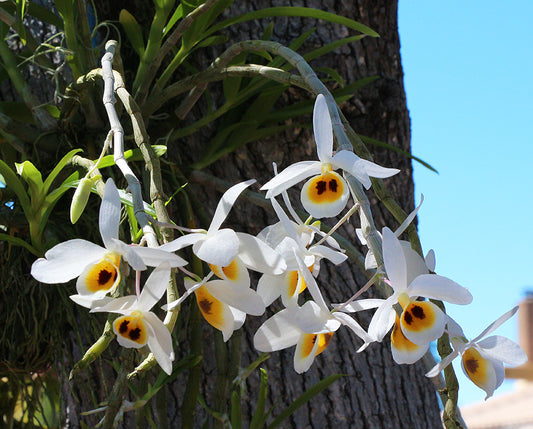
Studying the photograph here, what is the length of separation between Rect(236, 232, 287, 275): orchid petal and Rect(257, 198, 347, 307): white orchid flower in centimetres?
2

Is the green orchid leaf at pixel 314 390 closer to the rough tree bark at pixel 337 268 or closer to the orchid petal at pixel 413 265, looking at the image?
the rough tree bark at pixel 337 268

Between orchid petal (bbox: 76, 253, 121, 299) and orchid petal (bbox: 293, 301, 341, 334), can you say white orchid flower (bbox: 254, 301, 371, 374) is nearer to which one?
orchid petal (bbox: 293, 301, 341, 334)

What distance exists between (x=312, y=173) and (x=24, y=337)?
79 cm

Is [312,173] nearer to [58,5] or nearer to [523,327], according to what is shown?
[58,5]

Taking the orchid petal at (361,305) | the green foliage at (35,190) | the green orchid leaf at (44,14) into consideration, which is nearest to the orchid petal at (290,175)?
the orchid petal at (361,305)

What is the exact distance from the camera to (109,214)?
45 cm

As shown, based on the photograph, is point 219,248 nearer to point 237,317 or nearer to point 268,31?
point 237,317

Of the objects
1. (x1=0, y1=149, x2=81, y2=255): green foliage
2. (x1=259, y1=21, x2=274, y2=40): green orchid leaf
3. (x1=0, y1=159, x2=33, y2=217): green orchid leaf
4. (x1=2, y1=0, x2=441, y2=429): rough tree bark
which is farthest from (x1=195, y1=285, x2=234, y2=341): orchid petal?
(x1=259, y1=21, x2=274, y2=40): green orchid leaf

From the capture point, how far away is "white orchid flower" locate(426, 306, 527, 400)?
1.48ft

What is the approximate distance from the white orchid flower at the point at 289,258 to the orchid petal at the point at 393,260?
0.08 meters

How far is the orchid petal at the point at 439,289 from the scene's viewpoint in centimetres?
42

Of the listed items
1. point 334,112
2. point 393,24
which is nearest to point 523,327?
point 393,24

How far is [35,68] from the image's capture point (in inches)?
48.0

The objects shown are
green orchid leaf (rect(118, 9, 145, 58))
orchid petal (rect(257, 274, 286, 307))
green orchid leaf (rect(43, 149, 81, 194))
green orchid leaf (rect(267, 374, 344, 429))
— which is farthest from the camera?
green orchid leaf (rect(118, 9, 145, 58))
